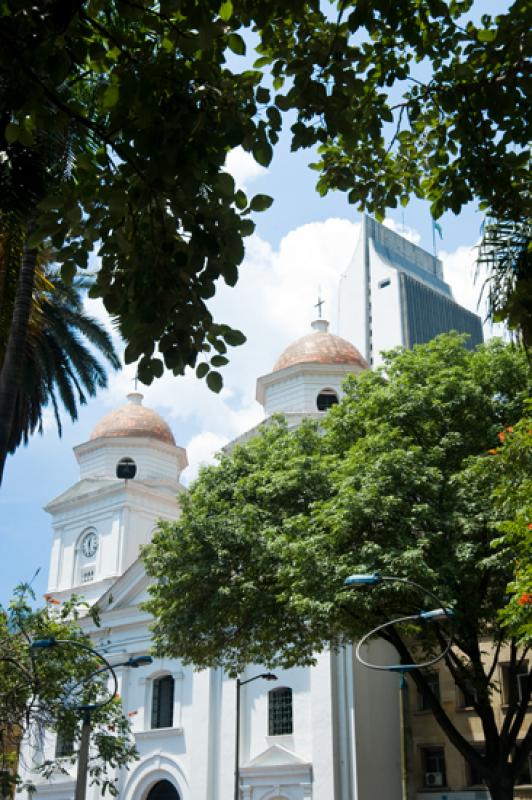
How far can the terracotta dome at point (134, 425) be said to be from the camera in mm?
46219

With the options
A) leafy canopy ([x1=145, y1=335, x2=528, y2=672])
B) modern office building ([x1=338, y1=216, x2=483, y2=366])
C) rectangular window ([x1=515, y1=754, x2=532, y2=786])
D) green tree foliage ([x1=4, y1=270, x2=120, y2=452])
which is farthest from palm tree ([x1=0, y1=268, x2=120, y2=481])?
modern office building ([x1=338, y1=216, x2=483, y2=366])

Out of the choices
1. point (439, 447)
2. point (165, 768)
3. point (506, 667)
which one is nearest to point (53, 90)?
point (439, 447)

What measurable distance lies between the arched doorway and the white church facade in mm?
53

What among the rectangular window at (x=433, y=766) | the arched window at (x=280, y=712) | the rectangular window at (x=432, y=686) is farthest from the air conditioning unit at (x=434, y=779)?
the arched window at (x=280, y=712)

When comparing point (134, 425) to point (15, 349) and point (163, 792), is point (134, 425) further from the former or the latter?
point (15, 349)

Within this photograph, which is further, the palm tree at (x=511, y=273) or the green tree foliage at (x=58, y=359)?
the green tree foliage at (x=58, y=359)

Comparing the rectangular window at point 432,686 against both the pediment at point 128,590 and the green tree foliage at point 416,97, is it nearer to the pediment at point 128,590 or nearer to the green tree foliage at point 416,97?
the pediment at point 128,590

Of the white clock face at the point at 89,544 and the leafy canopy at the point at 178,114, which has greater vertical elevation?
the white clock face at the point at 89,544

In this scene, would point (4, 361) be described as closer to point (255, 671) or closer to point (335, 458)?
point (335, 458)

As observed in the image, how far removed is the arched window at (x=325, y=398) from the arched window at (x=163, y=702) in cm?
1290

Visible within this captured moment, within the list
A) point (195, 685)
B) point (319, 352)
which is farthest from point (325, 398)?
point (195, 685)

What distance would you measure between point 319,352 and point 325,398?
2.33 meters

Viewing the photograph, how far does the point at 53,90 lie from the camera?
6.42 meters

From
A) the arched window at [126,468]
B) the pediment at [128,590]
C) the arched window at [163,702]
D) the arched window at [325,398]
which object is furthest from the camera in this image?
the arched window at [126,468]
